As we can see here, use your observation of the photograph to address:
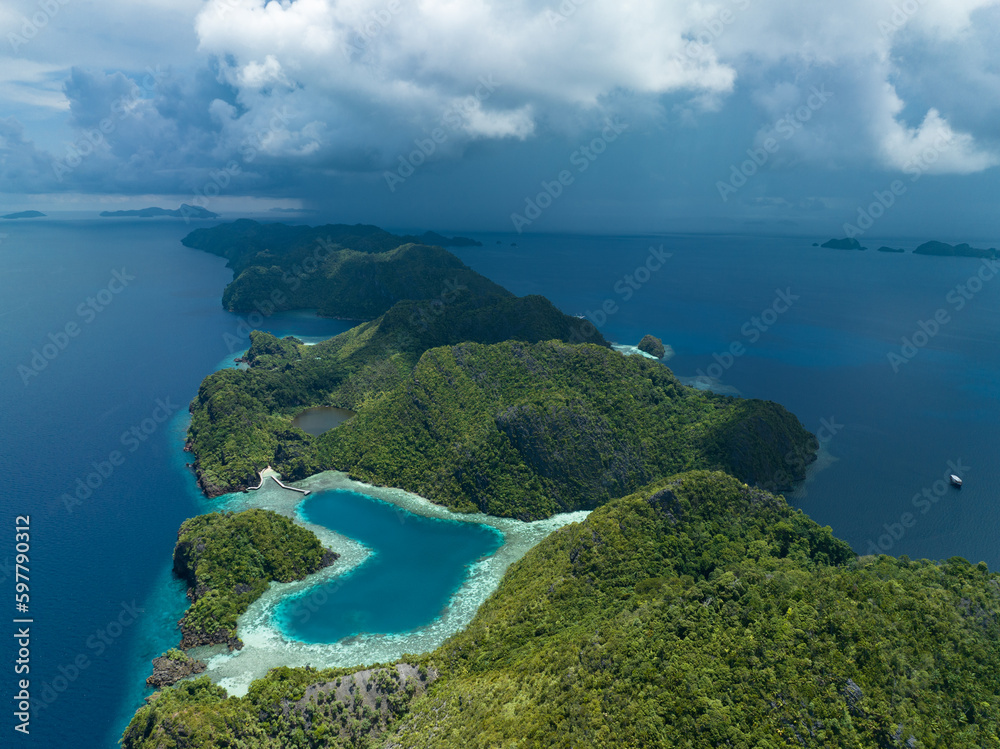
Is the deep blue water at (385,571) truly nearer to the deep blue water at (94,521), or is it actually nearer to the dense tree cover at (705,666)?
the dense tree cover at (705,666)

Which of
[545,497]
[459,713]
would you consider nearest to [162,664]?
[459,713]

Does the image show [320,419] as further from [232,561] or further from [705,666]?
[705,666]

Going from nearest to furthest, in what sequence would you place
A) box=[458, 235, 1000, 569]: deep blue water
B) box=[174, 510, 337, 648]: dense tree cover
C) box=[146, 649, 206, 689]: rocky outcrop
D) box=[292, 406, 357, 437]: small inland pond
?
box=[146, 649, 206, 689]: rocky outcrop → box=[174, 510, 337, 648]: dense tree cover → box=[458, 235, 1000, 569]: deep blue water → box=[292, 406, 357, 437]: small inland pond

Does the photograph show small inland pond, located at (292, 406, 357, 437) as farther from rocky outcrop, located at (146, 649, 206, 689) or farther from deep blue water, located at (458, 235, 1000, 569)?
deep blue water, located at (458, 235, 1000, 569)

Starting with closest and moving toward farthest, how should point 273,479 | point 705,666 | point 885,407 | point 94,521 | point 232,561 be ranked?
point 705,666 < point 232,561 < point 94,521 < point 273,479 < point 885,407

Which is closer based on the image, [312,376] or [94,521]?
[94,521]

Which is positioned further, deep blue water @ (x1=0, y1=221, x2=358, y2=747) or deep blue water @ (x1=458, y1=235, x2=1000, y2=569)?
deep blue water @ (x1=458, y1=235, x2=1000, y2=569)

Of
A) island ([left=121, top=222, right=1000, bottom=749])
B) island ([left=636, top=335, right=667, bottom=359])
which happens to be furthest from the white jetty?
island ([left=636, top=335, right=667, bottom=359])

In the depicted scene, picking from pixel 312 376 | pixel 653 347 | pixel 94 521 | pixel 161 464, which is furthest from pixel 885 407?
pixel 94 521
